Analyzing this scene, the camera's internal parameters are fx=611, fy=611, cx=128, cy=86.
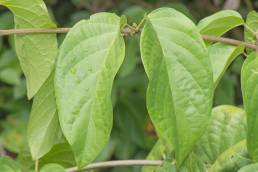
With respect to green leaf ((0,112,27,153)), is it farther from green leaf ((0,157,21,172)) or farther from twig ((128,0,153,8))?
green leaf ((0,157,21,172))

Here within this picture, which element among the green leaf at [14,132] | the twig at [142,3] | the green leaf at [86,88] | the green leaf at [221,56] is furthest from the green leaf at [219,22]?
the twig at [142,3]

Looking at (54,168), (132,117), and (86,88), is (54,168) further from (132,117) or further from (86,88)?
(132,117)

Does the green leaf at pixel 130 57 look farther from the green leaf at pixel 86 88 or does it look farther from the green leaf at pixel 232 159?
the green leaf at pixel 86 88

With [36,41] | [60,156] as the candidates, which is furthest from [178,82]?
[60,156]

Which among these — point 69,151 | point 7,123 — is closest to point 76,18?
point 7,123

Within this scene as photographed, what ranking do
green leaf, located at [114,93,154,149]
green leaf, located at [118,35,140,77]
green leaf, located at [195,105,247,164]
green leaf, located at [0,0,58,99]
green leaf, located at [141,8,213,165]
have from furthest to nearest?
1. green leaf, located at [114,93,154,149]
2. green leaf, located at [118,35,140,77]
3. green leaf, located at [195,105,247,164]
4. green leaf, located at [0,0,58,99]
5. green leaf, located at [141,8,213,165]

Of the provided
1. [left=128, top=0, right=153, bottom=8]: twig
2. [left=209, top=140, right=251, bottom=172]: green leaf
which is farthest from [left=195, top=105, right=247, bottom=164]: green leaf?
[left=128, top=0, right=153, bottom=8]: twig
